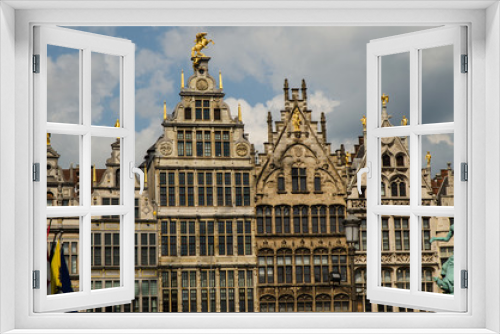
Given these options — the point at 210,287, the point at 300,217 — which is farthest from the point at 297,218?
the point at 210,287

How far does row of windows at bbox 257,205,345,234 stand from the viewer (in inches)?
544

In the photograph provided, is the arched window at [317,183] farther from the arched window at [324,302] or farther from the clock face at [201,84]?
the clock face at [201,84]

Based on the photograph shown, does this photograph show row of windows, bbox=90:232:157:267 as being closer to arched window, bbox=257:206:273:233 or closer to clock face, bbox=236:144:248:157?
arched window, bbox=257:206:273:233

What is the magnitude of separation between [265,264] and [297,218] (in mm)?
1428

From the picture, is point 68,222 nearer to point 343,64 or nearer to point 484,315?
point 343,64

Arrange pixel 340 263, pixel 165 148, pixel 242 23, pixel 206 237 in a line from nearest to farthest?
pixel 242 23
pixel 165 148
pixel 206 237
pixel 340 263

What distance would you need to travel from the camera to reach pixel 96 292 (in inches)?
76.9

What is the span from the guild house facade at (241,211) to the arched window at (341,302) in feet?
0.08

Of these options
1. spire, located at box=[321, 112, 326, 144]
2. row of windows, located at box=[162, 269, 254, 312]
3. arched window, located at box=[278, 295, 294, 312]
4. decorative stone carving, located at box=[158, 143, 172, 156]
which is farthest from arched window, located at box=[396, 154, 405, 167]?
decorative stone carving, located at box=[158, 143, 172, 156]

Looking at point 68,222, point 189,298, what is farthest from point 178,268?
point 68,222

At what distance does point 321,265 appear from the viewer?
46.4 ft

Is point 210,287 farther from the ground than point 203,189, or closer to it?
closer to it

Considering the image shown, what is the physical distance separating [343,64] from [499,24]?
10743mm

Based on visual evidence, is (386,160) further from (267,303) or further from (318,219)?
(267,303)
